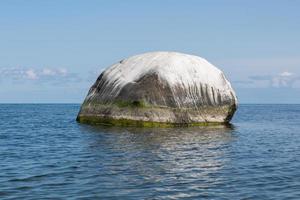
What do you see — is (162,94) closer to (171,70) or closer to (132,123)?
(171,70)

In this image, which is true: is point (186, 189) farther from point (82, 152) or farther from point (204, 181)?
point (82, 152)

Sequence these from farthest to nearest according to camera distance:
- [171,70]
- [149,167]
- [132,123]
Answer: [171,70], [132,123], [149,167]

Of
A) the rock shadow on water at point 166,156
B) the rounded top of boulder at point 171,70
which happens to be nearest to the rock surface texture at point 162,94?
the rounded top of boulder at point 171,70

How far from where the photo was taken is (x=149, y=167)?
1756 centimetres

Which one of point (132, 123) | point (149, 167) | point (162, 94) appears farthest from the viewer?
point (132, 123)

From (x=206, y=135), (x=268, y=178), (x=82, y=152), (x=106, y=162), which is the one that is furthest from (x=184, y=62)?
(x=268, y=178)

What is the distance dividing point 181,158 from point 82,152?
4.68 m

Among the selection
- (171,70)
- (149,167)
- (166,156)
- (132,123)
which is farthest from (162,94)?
(149,167)

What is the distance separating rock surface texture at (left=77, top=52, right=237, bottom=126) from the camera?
3497 cm

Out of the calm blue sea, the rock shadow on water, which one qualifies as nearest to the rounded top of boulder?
the rock shadow on water

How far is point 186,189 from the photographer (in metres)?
14.0

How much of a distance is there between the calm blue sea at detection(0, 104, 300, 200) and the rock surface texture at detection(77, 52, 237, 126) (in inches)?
254

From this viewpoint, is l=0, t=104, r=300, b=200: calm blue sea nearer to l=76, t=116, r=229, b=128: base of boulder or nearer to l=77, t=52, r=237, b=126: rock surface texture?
l=76, t=116, r=229, b=128: base of boulder

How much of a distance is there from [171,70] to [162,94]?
2.28 metres
